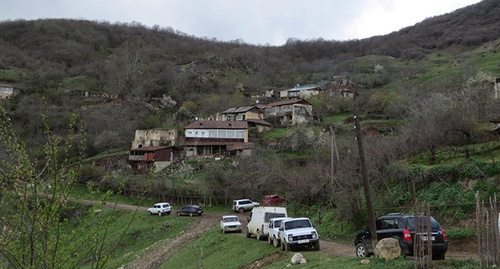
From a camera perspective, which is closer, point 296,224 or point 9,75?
point 296,224

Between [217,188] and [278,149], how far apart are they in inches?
803

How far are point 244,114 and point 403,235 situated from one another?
7459 centimetres

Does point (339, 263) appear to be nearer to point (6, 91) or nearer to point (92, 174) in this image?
point (92, 174)

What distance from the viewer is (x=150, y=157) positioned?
65.9 m

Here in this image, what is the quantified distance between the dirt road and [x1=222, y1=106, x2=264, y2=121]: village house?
143ft

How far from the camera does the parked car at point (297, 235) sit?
18.3m

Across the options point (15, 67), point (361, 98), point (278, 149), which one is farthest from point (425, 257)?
point (15, 67)

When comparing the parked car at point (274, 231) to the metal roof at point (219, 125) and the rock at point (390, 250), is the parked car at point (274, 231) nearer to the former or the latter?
the rock at point (390, 250)

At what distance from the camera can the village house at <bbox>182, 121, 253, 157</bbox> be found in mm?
71938

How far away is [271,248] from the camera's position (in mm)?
20609

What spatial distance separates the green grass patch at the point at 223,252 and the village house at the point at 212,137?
4272 centimetres

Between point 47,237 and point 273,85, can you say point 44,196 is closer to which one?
point 47,237

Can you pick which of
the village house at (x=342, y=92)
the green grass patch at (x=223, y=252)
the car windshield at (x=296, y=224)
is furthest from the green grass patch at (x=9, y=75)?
the car windshield at (x=296, y=224)

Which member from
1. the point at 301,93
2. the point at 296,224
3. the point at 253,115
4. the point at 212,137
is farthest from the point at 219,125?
the point at 296,224
